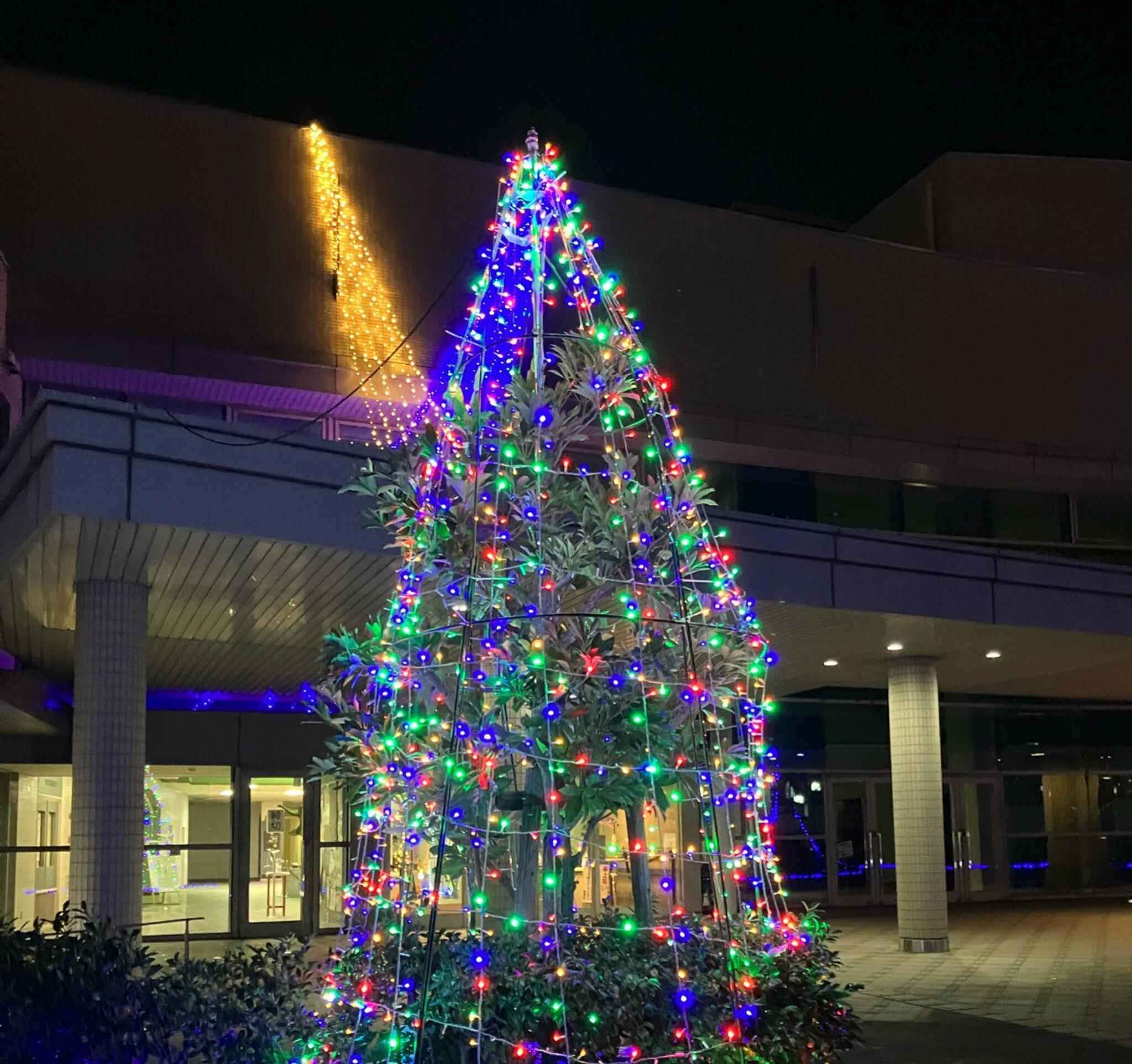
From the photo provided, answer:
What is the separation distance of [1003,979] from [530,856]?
8.18 m

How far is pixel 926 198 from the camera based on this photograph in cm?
2506

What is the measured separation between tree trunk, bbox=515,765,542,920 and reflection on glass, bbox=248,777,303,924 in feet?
39.6

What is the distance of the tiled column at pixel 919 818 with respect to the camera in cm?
1517

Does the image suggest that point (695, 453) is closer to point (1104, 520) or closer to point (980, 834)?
point (980, 834)

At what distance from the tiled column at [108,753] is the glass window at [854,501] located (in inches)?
583

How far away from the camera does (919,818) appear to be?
1526 cm

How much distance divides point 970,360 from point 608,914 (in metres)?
18.5

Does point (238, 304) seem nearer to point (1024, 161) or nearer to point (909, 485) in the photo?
point (909, 485)

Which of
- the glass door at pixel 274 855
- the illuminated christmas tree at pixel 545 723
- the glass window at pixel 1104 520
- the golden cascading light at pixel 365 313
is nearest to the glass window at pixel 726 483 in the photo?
the golden cascading light at pixel 365 313

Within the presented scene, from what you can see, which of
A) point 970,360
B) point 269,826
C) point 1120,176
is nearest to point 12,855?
point 269,826

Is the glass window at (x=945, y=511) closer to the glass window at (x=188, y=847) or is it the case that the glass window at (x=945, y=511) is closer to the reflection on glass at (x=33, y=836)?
the glass window at (x=188, y=847)

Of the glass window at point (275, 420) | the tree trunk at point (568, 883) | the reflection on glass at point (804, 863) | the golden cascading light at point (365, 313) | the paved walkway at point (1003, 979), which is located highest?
the golden cascading light at point (365, 313)

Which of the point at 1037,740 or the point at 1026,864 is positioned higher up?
the point at 1037,740

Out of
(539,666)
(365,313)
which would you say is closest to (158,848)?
(365,313)
